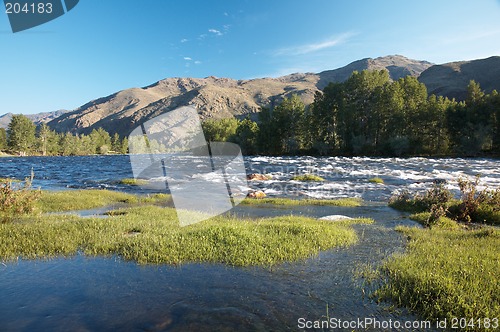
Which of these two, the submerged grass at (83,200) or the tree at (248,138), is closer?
the submerged grass at (83,200)

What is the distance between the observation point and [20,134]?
161m

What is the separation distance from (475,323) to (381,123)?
100325 millimetres

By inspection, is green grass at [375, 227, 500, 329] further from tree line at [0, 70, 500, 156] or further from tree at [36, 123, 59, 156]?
tree at [36, 123, 59, 156]

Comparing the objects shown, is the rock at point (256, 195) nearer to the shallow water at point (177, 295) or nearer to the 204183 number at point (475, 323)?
the shallow water at point (177, 295)

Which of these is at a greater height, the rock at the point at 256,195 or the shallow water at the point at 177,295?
the shallow water at the point at 177,295

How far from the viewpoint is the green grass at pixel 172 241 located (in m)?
11.8

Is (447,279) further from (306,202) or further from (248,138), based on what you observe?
(248,138)

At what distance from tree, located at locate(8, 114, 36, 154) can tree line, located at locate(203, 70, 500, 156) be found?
4877 inches

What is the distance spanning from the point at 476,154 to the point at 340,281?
90291 mm

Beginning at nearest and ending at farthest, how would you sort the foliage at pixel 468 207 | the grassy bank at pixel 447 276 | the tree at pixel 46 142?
the grassy bank at pixel 447 276 < the foliage at pixel 468 207 < the tree at pixel 46 142

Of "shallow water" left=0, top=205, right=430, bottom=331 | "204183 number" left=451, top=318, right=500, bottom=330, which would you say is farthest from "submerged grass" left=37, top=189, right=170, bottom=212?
"204183 number" left=451, top=318, right=500, bottom=330

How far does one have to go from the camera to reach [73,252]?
12.4m

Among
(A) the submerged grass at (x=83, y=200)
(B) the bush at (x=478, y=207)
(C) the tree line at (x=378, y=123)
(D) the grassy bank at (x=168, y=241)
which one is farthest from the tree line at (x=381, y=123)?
(D) the grassy bank at (x=168, y=241)

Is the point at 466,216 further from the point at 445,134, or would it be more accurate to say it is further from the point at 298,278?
the point at 445,134
